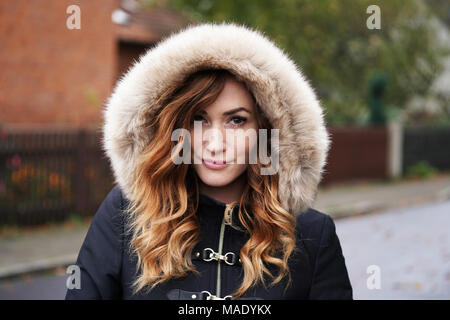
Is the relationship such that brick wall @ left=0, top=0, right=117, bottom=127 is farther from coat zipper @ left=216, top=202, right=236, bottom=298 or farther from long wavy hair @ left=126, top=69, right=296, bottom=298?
coat zipper @ left=216, top=202, right=236, bottom=298

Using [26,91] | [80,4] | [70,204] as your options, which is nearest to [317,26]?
[80,4]

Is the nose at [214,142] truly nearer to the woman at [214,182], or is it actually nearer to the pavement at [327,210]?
the woman at [214,182]

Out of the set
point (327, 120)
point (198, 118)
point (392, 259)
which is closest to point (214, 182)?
point (198, 118)

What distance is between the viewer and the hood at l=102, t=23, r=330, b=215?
2320 millimetres

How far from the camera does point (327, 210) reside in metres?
11.8

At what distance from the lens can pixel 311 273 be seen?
7.58 feet

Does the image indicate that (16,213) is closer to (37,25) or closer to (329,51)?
(37,25)

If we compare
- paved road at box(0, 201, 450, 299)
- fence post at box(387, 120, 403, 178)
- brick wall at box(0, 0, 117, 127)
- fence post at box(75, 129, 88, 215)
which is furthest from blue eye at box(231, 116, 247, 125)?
fence post at box(387, 120, 403, 178)

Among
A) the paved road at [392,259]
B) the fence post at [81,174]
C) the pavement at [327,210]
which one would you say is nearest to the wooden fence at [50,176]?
the fence post at [81,174]

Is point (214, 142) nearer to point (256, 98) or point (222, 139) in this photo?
point (222, 139)

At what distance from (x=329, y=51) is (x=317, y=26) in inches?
36.6

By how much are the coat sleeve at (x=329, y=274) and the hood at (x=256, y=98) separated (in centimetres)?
17

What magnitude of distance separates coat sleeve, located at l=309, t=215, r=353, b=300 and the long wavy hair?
0.11m

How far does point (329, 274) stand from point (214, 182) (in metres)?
0.54
